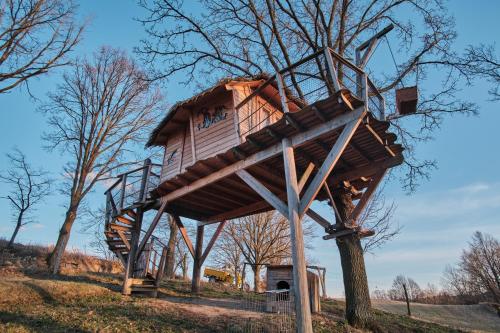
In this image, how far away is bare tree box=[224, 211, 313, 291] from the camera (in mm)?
25891

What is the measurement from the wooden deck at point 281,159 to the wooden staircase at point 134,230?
123 centimetres

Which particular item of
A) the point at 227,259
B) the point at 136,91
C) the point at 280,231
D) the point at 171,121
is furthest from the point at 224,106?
the point at 227,259

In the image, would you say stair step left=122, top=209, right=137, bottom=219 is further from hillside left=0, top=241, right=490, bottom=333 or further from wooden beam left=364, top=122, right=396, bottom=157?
wooden beam left=364, top=122, right=396, bottom=157

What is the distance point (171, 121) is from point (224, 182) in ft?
12.2

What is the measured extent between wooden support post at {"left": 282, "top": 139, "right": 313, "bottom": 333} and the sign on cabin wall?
13.4 ft

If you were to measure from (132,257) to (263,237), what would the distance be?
15427mm

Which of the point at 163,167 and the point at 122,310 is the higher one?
the point at 163,167

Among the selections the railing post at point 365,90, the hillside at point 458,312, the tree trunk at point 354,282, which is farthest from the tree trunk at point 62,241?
the hillside at point 458,312

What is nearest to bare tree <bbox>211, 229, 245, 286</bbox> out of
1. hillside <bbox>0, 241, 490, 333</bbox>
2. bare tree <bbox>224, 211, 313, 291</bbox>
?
bare tree <bbox>224, 211, 313, 291</bbox>

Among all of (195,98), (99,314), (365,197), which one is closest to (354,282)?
(365,197)

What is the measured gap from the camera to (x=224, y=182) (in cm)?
1096

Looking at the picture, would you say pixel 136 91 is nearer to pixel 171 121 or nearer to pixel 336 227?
pixel 171 121

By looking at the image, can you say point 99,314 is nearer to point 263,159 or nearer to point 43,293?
point 43,293

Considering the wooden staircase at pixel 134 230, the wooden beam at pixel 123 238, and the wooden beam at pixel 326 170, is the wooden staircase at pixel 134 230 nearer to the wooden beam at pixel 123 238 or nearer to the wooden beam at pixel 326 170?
the wooden beam at pixel 123 238
